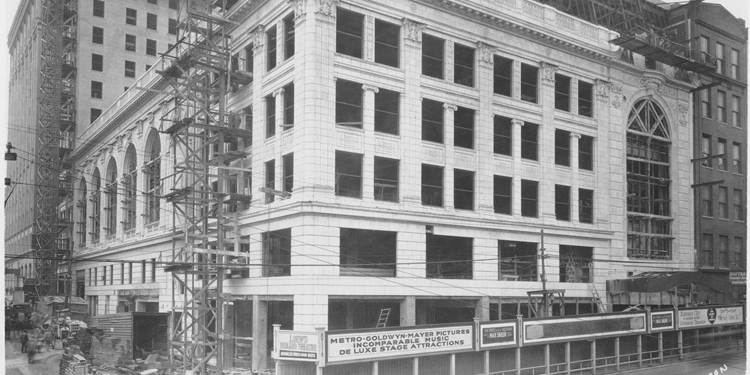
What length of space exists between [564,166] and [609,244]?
3.82 m

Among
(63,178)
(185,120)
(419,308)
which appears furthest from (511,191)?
(63,178)

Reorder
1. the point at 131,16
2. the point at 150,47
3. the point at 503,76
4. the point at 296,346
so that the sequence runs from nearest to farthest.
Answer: the point at 296,346
the point at 131,16
the point at 150,47
the point at 503,76

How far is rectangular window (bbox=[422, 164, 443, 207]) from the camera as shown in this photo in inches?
1117

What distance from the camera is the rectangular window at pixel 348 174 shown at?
84.5ft

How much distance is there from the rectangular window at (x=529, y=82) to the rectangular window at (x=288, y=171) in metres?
10.6

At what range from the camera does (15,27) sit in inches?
686

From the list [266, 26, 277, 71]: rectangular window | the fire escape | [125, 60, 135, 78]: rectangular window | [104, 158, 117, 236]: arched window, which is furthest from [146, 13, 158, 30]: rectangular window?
[104, 158, 117, 236]: arched window

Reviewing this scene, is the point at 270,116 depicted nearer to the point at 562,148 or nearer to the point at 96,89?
the point at 96,89

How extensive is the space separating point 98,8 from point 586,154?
20330 millimetres

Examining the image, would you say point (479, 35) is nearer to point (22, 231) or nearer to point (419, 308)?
point (419, 308)

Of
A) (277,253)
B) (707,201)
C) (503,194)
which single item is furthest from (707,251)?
(277,253)

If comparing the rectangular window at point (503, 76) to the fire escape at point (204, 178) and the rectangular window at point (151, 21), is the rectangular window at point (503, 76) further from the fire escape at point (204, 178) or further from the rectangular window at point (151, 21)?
the rectangular window at point (151, 21)

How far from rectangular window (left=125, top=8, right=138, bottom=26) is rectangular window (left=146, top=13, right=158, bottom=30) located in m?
2.01

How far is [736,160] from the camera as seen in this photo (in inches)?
1089
